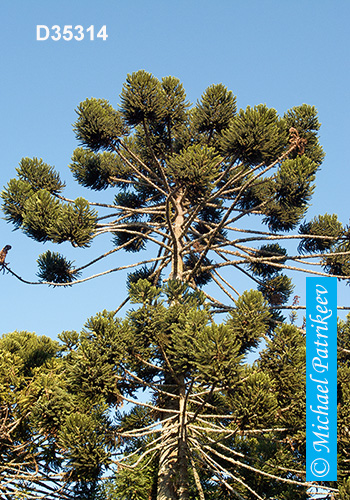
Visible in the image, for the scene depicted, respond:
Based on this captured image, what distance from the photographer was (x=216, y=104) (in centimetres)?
1166

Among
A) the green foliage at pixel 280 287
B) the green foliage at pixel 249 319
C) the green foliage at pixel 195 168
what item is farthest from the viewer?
the green foliage at pixel 280 287

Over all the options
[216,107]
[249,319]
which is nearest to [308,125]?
[216,107]

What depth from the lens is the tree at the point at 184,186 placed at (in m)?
10.0

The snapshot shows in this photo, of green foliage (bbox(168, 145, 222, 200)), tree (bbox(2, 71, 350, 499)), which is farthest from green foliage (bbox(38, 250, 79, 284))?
green foliage (bbox(168, 145, 222, 200))

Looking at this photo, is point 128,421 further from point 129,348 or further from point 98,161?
point 98,161

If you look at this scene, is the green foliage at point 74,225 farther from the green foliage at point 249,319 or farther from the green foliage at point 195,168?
the green foliage at point 249,319

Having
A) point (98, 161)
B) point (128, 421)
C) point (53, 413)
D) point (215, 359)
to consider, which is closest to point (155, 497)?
point (128, 421)

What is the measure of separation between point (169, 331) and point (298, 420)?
2.33 meters

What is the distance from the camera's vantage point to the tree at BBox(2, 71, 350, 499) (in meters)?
10.0

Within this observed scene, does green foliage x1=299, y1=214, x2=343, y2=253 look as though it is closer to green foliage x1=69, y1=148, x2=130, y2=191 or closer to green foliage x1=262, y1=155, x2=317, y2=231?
green foliage x1=262, y1=155, x2=317, y2=231

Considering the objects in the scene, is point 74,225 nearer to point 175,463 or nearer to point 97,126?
point 97,126

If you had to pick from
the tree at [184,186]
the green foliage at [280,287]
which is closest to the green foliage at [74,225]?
the tree at [184,186]

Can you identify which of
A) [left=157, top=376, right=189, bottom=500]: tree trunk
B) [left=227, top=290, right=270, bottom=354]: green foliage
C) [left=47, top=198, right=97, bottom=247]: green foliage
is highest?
[left=47, top=198, right=97, bottom=247]: green foliage

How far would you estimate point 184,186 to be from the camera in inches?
398
